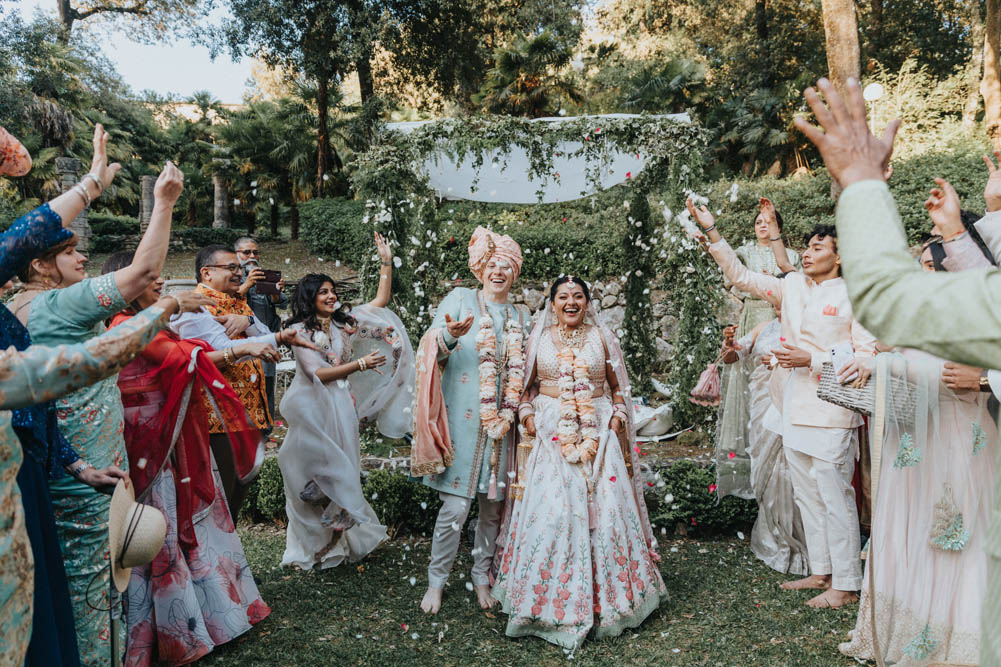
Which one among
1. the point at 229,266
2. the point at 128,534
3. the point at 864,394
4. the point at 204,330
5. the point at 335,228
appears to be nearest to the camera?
the point at 128,534

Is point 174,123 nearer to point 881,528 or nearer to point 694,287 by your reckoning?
point 694,287

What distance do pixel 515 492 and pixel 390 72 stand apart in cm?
1945

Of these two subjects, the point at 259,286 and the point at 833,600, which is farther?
the point at 259,286

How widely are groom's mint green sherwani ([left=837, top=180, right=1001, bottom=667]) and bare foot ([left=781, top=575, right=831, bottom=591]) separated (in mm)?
3442

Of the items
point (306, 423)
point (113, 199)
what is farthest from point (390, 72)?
point (306, 423)

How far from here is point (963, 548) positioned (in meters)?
3.03

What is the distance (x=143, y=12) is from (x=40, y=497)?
28.6 metres

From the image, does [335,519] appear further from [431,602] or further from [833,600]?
[833,600]

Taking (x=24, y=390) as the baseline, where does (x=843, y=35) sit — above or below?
above

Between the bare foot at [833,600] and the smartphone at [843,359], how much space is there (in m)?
1.56

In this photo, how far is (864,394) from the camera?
11.1 feet

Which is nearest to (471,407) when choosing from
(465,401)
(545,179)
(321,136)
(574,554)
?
(465,401)

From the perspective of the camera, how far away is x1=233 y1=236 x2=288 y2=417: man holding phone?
4758mm

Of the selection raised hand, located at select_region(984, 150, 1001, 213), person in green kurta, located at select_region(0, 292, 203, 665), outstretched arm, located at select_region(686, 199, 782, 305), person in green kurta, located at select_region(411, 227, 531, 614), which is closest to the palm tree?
outstretched arm, located at select_region(686, 199, 782, 305)
